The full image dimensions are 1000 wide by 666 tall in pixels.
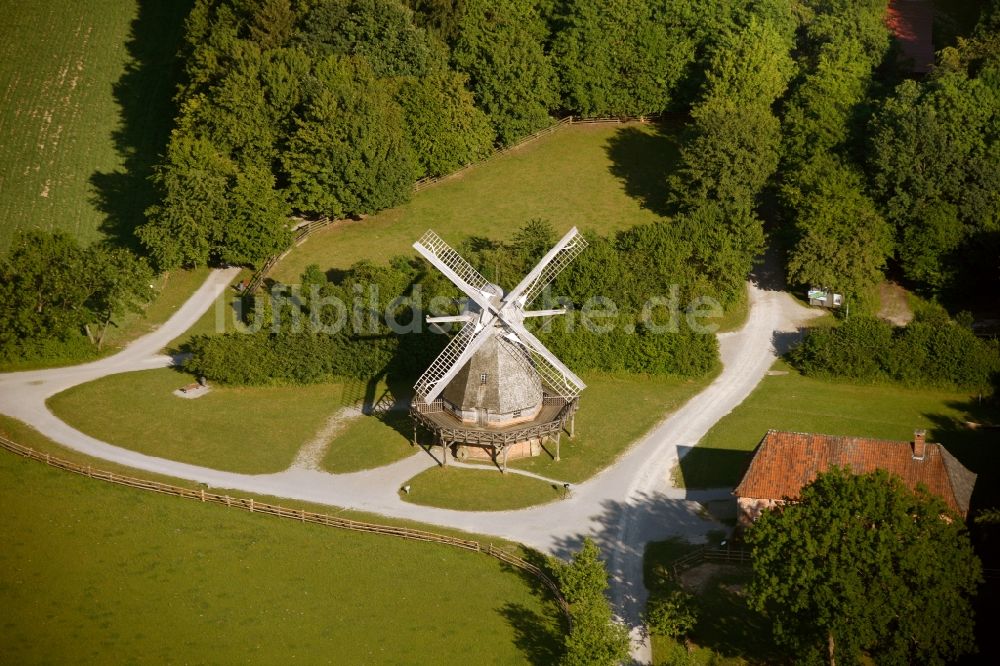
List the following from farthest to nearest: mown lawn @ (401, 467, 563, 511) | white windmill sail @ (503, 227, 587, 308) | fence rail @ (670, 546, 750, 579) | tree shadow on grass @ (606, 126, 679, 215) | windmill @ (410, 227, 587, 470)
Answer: tree shadow on grass @ (606, 126, 679, 215) → windmill @ (410, 227, 587, 470) → white windmill sail @ (503, 227, 587, 308) → mown lawn @ (401, 467, 563, 511) → fence rail @ (670, 546, 750, 579)

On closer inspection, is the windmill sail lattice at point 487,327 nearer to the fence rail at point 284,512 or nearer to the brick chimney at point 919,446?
the fence rail at point 284,512

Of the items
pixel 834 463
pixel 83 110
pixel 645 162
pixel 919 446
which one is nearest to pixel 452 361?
pixel 834 463

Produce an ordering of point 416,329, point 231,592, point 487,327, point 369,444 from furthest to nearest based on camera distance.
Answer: point 416,329
point 369,444
point 487,327
point 231,592

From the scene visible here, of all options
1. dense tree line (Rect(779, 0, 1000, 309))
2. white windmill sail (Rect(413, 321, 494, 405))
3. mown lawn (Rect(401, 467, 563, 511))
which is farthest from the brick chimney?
dense tree line (Rect(779, 0, 1000, 309))

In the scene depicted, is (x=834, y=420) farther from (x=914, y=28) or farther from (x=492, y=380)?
(x=914, y=28)

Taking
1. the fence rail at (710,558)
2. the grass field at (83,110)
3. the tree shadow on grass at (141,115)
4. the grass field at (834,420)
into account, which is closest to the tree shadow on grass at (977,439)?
the grass field at (834,420)

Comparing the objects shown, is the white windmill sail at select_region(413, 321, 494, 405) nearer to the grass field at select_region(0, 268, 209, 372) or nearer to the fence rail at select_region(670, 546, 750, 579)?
the fence rail at select_region(670, 546, 750, 579)

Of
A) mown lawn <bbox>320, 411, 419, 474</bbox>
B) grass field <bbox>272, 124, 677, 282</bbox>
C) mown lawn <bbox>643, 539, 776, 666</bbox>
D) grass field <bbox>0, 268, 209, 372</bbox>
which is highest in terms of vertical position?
grass field <bbox>272, 124, 677, 282</bbox>
